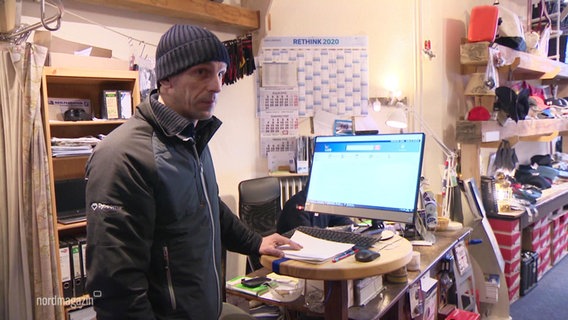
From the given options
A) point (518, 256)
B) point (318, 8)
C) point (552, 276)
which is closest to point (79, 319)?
point (318, 8)

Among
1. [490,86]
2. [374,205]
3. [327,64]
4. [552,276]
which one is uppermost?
[327,64]

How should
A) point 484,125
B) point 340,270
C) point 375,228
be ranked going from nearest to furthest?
point 340,270
point 375,228
point 484,125

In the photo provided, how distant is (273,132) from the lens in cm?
368

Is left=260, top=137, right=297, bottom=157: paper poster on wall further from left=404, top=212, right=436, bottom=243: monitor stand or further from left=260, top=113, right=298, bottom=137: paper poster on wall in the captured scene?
left=404, top=212, right=436, bottom=243: monitor stand

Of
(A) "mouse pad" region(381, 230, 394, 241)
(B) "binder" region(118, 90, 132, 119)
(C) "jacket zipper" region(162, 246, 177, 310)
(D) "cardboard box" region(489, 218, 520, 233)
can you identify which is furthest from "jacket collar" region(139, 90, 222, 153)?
(D) "cardboard box" region(489, 218, 520, 233)

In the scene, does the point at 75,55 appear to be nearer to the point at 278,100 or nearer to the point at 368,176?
the point at 278,100

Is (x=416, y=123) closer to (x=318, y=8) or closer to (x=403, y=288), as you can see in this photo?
(x=318, y=8)

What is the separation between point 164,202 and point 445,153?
9.16 feet

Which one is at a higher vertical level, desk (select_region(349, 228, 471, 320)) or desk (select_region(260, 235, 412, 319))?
desk (select_region(260, 235, 412, 319))

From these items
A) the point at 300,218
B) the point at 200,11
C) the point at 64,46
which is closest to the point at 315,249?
the point at 300,218

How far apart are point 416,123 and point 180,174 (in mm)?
2873

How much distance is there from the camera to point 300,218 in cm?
231

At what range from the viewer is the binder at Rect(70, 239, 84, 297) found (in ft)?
7.73

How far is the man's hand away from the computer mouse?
0.67ft
